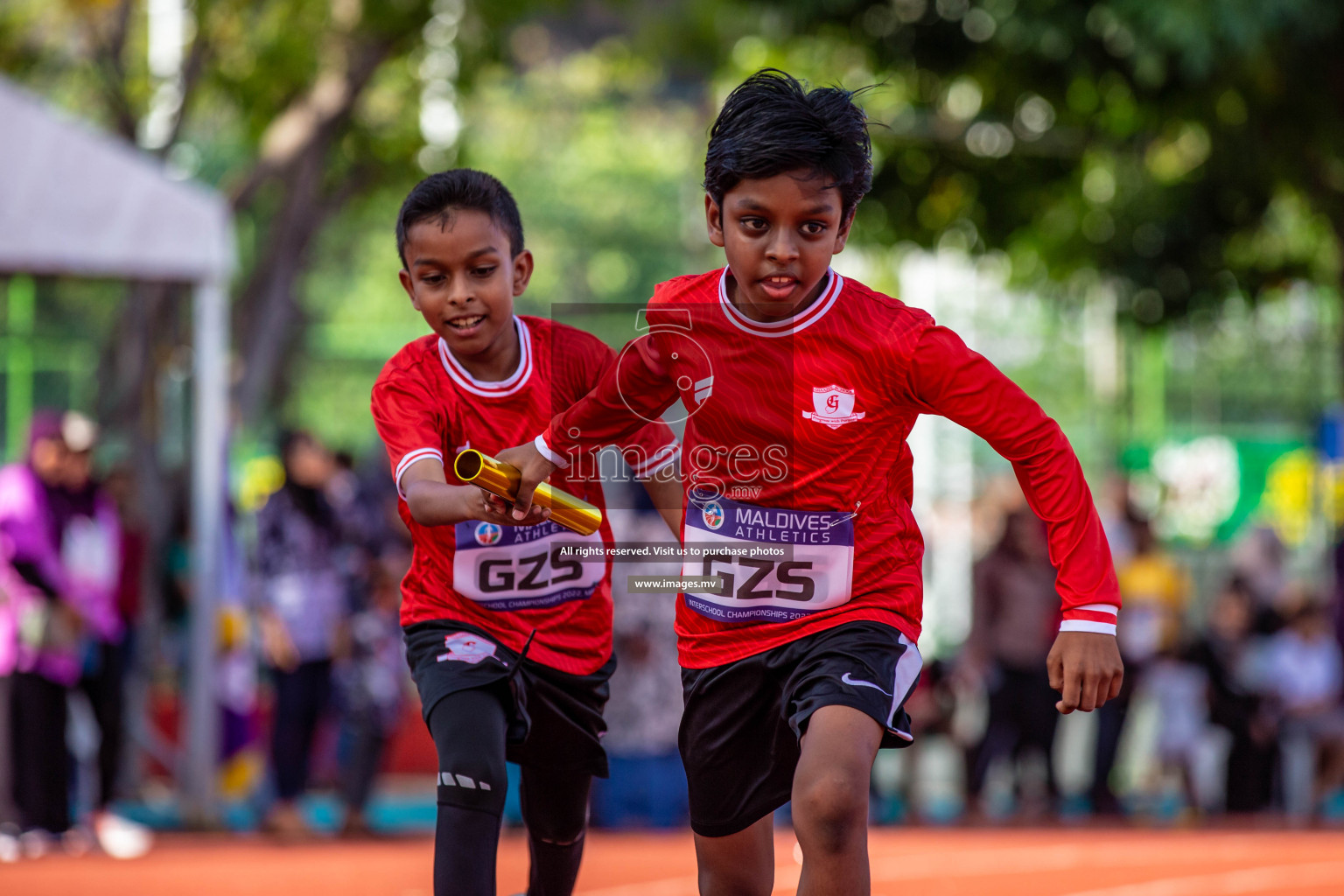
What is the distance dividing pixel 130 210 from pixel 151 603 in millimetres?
3352

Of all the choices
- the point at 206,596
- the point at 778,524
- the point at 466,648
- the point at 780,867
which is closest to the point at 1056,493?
the point at 778,524

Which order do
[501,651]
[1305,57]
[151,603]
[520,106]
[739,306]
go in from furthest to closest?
[520,106]
[151,603]
[1305,57]
[501,651]
[739,306]

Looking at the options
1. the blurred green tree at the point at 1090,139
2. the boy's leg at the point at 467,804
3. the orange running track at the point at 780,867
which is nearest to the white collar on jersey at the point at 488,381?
the boy's leg at the point at 467,804

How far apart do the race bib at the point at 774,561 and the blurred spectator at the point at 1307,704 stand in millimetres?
8225

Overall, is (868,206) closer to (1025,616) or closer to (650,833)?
(1025,616)

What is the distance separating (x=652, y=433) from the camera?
4293mm

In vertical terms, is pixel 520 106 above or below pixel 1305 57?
above

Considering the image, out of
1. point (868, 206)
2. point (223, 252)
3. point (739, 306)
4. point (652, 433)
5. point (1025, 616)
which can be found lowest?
point (1025, 616)

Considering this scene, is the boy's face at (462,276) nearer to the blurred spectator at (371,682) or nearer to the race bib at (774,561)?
the race bib at (774,561)

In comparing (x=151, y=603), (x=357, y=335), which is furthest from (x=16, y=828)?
(x=357, y=335)

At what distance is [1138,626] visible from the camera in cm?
1089

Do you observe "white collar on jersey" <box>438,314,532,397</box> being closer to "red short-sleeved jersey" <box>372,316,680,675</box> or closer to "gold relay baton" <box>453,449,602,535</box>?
"red short-sleeved jersey" <box>372,316,680,675</box>

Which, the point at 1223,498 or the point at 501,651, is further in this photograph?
the point at 1223,498

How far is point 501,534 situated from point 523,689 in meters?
0.38
